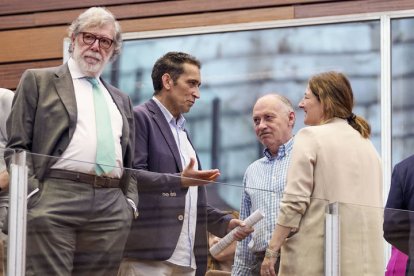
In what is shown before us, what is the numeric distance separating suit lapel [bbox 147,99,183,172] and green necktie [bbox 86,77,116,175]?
0.53 metres

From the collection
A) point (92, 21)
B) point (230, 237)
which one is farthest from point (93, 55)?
point (230, 237)

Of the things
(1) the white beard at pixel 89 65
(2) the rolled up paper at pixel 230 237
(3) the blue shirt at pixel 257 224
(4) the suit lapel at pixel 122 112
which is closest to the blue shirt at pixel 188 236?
(2) the rolled up paper at pixel 230 237

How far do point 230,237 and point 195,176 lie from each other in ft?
1.20

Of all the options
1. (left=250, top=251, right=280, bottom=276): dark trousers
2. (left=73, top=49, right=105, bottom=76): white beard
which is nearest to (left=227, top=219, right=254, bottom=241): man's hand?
(left=250, top=251, right=280, bottom=276): dark trousers

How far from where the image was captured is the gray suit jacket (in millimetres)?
7406

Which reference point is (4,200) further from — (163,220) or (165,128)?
(165,128)

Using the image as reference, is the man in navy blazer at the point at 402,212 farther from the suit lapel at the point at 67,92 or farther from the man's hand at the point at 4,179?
the man's hand at the point at 4,179

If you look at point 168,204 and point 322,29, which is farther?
point 322,29

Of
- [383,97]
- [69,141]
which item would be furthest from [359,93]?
[69,141]

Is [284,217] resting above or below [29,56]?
below

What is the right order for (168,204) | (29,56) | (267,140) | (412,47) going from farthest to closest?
(29,56) < (412,47) < (267,140) < (168,204)

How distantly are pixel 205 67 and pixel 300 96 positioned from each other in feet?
2.70

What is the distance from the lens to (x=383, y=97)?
1088 cm

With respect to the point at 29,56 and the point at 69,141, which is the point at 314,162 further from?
the point at 29,56
